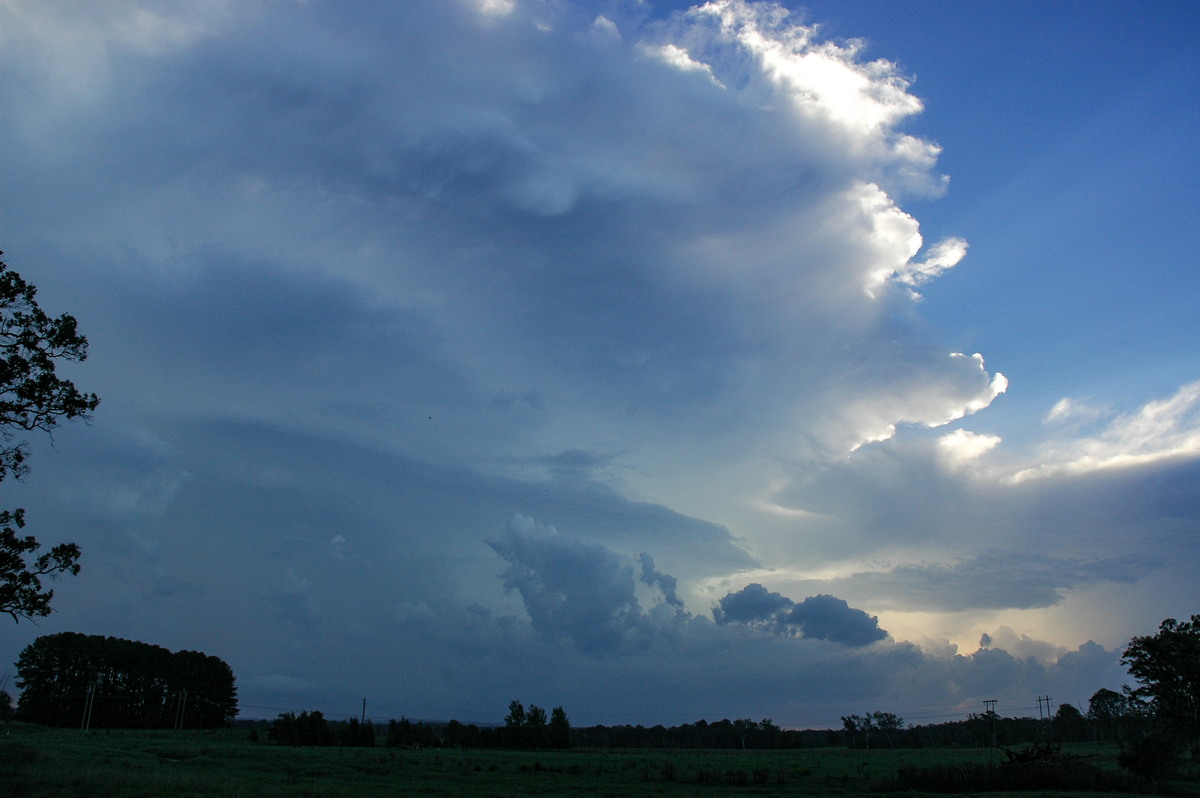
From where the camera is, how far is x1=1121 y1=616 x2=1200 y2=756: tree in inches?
2825

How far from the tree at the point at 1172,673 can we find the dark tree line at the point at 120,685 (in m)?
171

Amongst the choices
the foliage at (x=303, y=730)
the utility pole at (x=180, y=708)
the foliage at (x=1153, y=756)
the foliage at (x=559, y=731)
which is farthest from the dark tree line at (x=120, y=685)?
the foliage at (x=1153, y=756)

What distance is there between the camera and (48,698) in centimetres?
→ 15012

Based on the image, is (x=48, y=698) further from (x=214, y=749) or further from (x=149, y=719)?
(x=214, y=749)

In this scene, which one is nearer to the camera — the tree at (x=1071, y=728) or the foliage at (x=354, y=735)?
the foliage at (x=354, y=735)

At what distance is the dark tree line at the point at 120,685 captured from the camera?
493ft

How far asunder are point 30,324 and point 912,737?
722 feet

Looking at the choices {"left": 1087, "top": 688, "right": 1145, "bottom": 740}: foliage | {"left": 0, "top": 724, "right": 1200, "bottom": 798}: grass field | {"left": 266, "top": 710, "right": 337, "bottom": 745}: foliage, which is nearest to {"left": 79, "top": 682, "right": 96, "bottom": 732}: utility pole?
{"left": 266, "top": 710, "right": 337, "bottom": 745}: foliage

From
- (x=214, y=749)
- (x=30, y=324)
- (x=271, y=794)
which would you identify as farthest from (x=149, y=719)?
(x=30, y=324)

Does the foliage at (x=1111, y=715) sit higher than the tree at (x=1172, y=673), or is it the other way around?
the tree at (x=1172, y=673)

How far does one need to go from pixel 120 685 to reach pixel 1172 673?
192509mm

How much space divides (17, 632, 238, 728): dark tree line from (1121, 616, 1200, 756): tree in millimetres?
170532

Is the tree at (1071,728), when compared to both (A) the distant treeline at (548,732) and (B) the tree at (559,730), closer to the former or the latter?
(A) the distant treeline at (548,732)

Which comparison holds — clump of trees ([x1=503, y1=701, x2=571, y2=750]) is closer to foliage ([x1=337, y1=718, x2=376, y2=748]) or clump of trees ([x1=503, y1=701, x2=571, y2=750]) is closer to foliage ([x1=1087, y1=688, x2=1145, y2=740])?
foliage ([x1=337, y1=718, x2=376, y2=748])
